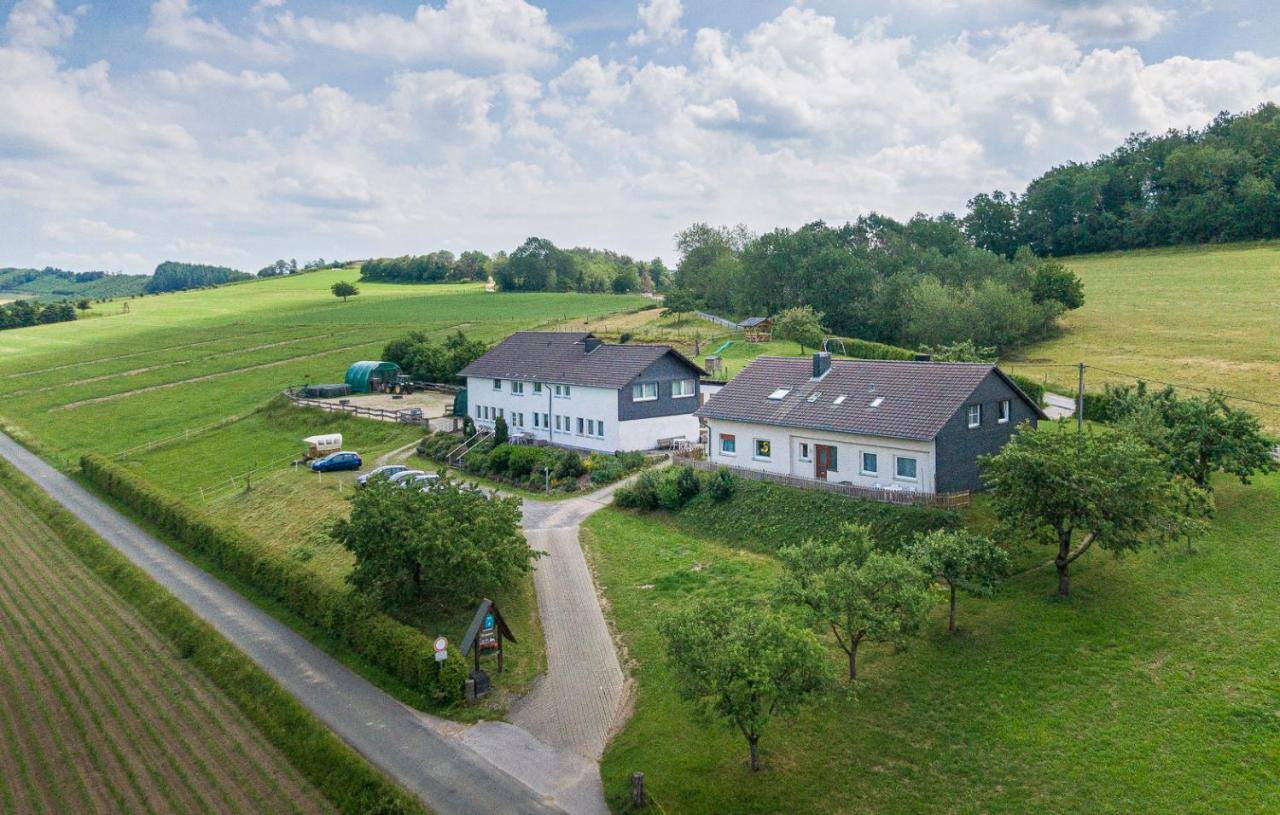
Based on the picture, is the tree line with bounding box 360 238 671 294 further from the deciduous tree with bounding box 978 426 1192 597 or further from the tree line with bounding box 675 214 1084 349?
the deciduous tree with bounding box 978 426 1192 597

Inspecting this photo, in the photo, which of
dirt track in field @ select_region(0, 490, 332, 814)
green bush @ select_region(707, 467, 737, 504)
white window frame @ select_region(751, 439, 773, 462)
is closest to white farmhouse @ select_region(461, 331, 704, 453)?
white window frame @ select_region(751, 439, 773, 462)

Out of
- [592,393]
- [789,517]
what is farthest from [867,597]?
[592,393]

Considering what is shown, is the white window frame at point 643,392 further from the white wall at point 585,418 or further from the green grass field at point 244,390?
the green grass field at point 244,390

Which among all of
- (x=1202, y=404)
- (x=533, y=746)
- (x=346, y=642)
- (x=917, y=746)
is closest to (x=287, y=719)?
(x=346, y=642)

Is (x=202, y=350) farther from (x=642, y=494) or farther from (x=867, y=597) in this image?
(x=867, y=597)

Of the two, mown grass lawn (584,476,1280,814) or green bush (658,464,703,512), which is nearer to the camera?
mown grass lawn (584,476,1280,814)

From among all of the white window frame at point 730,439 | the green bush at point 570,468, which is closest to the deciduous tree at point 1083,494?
the white window frame at point 730,439
